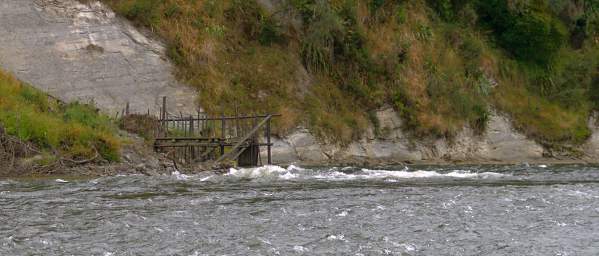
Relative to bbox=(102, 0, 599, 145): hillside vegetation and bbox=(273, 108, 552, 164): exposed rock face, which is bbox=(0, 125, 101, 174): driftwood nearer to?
bbox=(102, 0, 599, 145): hillside vegetation

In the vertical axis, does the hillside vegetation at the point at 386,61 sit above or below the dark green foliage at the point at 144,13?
below

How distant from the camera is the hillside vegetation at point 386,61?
4072 cm

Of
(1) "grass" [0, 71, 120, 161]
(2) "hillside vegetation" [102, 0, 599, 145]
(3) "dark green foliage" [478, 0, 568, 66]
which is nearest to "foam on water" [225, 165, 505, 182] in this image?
(1) "grass" [0, 71, 120, 161]

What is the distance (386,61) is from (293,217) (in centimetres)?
2749

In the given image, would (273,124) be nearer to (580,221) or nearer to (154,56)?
(154,56)

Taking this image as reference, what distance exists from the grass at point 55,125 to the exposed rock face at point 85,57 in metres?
4.15

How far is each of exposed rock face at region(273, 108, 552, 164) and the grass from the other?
10.2m

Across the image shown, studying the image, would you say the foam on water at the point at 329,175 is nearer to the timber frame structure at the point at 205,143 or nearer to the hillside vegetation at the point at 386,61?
the timber frame structure at the point at 205,143

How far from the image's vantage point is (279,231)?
1603cm

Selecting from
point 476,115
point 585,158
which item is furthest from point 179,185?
point 585,158

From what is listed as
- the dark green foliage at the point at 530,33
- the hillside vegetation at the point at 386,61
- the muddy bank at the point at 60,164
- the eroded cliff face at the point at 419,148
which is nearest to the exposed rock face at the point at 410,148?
the eroded cliff face at the point at 419,148

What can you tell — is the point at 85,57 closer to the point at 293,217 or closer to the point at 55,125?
the point at 55,125

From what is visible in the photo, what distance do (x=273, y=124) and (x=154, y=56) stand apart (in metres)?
5.96

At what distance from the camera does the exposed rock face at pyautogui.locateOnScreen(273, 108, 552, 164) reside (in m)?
39.4
